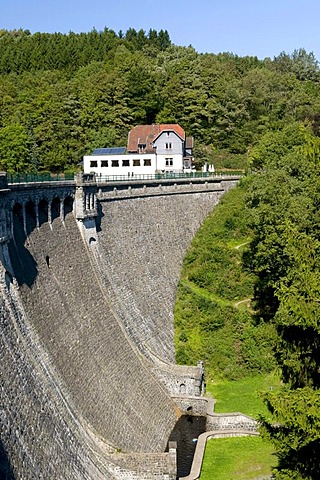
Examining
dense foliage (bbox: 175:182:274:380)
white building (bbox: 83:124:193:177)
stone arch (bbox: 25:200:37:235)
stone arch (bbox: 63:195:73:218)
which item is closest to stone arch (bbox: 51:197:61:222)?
stone arch (bbox: 63:195:73:218)

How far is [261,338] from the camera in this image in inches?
1912

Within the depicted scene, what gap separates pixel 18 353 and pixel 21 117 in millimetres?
63708

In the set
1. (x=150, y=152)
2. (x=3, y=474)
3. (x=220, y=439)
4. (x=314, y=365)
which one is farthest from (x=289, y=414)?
(x=150, y=152)

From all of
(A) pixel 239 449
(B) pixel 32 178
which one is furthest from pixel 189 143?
(A) pixel 239 449

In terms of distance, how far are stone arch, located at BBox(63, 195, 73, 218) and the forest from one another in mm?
14493

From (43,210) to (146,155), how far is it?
3579 cm

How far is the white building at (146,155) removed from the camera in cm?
7062

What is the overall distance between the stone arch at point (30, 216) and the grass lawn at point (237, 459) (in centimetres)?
1738

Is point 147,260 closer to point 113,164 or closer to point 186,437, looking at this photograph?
point 186,437

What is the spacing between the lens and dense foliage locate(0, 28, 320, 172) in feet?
278

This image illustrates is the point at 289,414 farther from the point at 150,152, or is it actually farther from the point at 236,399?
the point at 150,152

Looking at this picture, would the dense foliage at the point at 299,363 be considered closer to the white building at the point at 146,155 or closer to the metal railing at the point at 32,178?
the metal railing at the point at 32,178

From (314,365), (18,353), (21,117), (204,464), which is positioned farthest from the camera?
(21,117)

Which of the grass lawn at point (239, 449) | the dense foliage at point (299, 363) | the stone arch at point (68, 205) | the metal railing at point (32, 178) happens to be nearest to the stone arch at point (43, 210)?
the metal railing at point (32, 178)
